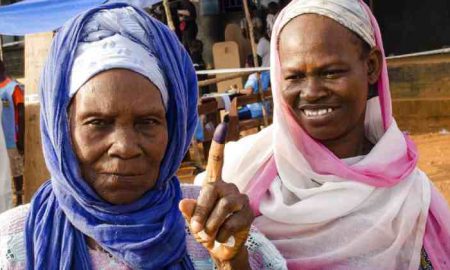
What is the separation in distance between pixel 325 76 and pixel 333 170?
0.33m

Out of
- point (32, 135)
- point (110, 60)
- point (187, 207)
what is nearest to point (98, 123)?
point (110, 60)

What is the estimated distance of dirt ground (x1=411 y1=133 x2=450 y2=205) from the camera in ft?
26.4

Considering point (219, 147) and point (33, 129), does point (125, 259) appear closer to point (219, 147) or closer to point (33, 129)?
point (219, 147)

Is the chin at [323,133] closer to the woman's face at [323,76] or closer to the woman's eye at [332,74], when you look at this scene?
the woman's face at [323,76]

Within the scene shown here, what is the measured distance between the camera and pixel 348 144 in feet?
8.58

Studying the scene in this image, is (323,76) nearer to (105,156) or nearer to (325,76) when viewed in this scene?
(325,76)

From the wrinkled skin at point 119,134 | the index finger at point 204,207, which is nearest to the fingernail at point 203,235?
the index finger at point 204,207

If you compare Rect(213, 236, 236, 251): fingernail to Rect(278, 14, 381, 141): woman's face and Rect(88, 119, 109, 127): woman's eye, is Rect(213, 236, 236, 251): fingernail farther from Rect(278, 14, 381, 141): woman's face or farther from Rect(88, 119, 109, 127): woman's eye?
Rect(278, 14, 381, 141): woman's face

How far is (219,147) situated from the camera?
161 centimetres

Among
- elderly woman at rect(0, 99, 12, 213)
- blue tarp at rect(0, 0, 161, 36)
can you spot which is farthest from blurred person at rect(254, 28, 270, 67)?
elderly woman at rect(0, 99, 12, 213)

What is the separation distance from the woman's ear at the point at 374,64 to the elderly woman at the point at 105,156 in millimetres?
932

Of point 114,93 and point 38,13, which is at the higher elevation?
point 38,13

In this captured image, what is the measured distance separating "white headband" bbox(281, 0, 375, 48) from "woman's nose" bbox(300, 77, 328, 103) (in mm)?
218

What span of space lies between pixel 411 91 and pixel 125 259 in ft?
32.7
